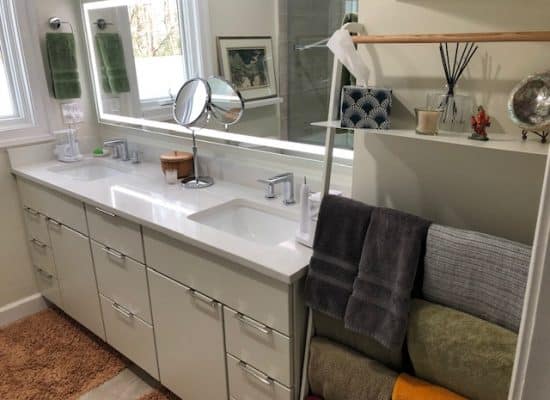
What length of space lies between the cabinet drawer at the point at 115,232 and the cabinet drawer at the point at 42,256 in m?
0.55

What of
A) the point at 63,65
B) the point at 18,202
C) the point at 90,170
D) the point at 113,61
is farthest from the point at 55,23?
the point at 18,202

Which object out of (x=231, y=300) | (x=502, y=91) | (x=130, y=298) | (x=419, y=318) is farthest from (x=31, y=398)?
(x=502, y=91)

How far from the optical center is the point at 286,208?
68.4 inches

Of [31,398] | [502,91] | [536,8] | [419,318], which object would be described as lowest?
[31,398]

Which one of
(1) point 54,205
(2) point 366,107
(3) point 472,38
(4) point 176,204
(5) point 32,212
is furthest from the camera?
(5) point 32,212

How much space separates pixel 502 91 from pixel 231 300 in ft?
3.18

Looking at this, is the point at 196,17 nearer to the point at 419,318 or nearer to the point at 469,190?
the point at 469,190

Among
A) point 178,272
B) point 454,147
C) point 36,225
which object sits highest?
point 454,147

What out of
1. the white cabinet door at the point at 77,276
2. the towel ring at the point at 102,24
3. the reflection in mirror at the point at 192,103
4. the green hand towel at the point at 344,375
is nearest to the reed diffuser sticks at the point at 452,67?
the green hand towel at the point at 344,375

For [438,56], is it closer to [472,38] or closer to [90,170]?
[472,38]

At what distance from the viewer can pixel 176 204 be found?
181 cm

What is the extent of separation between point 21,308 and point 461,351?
8.02 feet

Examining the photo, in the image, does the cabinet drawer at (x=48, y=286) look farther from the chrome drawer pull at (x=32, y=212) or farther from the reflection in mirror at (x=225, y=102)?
A: the reflection in mirror at (x=225, y=102)

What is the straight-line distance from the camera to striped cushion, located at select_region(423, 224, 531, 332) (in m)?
0.99
